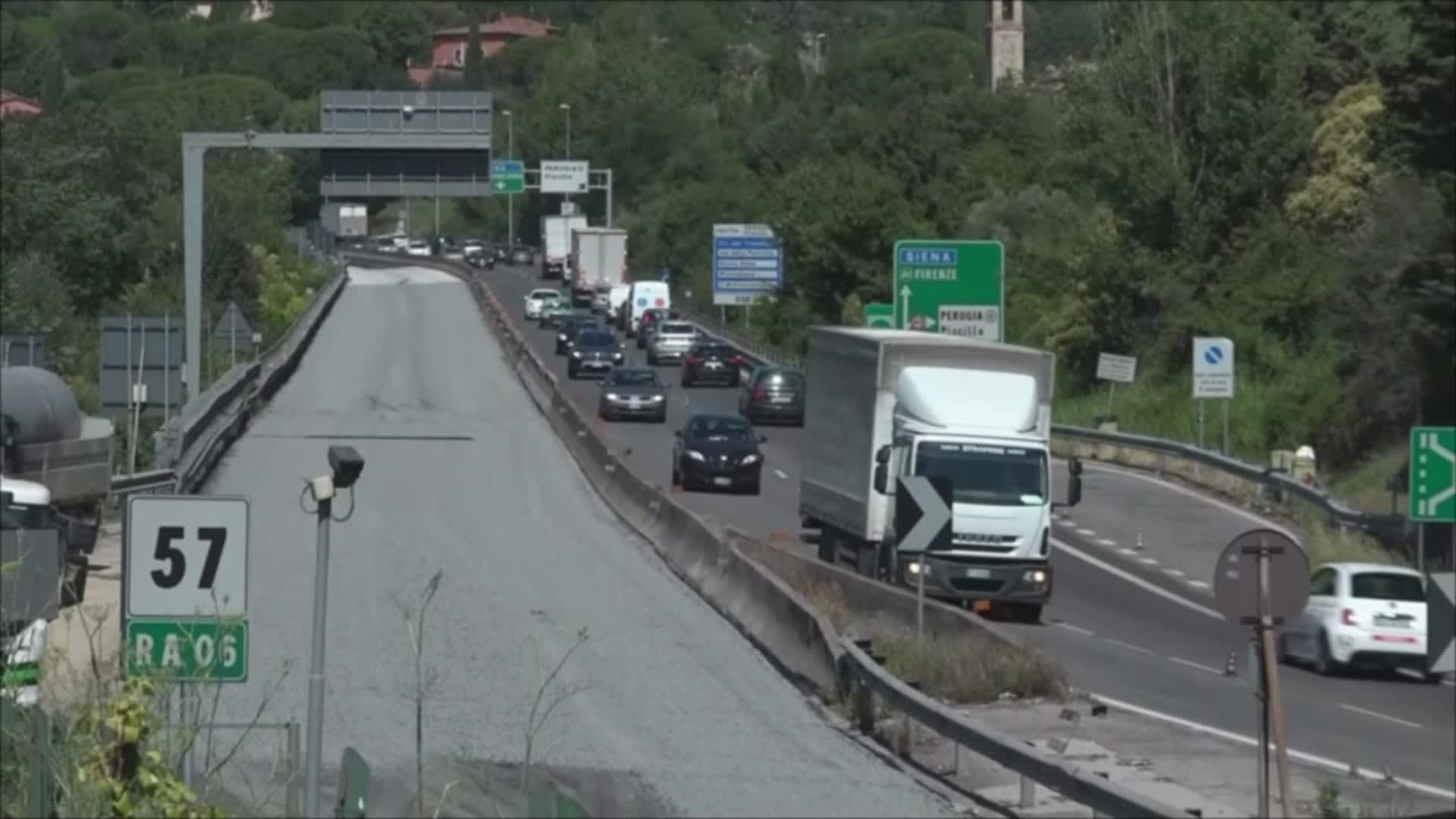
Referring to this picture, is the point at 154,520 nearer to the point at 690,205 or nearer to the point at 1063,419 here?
the point at 1063,419

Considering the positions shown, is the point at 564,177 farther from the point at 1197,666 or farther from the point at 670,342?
the point at 1197,666

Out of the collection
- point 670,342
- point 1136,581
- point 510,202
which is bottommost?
point 1136,581

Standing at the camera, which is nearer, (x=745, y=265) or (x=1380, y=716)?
(x=1380, y=716)

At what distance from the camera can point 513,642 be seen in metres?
26.0

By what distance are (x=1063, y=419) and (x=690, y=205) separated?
6232 centimetres

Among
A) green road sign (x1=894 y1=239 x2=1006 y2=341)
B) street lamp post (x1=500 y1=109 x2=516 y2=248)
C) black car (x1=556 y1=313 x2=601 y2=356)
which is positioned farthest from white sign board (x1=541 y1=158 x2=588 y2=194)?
green road sign (x1=894 y1=239 x2=1006 y2=341)

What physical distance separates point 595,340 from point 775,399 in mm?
15749

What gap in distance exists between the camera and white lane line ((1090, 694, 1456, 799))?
19.7m

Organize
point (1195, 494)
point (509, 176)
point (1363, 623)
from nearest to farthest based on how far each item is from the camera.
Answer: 1. point (1363, 623)
2. point (1195, 494)
3. point (509, 176)

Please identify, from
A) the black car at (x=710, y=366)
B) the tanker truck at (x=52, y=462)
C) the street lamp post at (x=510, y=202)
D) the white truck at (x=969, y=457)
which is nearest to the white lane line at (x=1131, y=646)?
the white truck at (x=969, y=457)

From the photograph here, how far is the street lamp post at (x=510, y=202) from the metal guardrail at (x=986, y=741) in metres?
117

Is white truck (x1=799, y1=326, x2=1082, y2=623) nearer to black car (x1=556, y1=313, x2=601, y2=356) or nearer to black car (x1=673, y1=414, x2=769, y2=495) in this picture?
black car (x1=673, y1=414, x2=769, y2=495)

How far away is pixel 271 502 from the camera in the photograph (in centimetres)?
3975

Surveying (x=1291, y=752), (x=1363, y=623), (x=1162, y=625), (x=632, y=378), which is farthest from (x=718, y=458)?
(x=1291, y=752)
